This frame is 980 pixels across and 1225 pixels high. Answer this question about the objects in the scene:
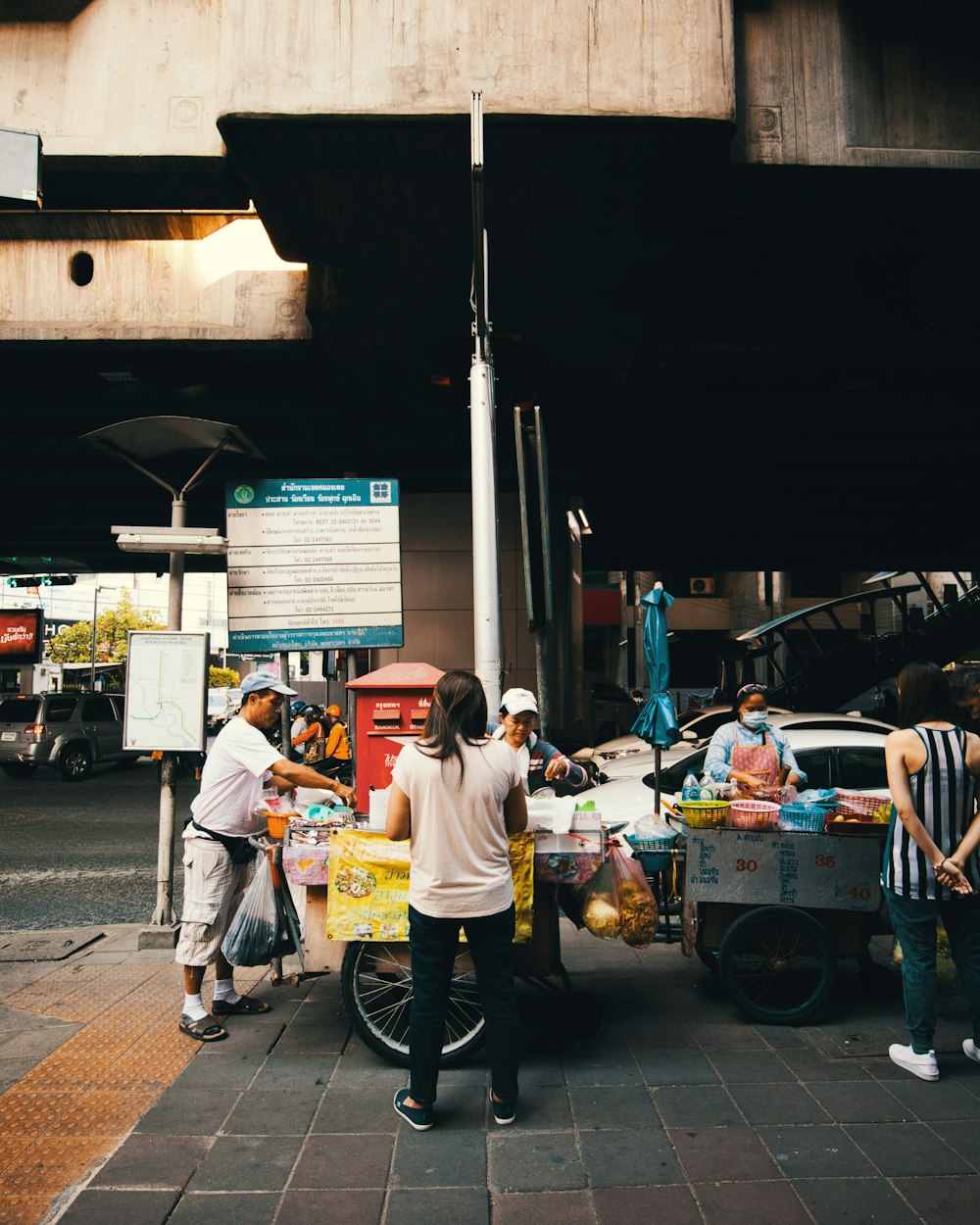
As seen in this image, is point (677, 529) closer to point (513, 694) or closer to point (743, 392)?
point (743, 392)

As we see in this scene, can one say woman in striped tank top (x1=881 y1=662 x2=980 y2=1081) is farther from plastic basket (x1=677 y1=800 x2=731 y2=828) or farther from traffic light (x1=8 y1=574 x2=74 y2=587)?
traffic light (x1=8 y1=574 x2=74 y2=587)

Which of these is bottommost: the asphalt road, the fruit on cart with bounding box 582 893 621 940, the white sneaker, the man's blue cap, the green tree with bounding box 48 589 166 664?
the asphalt road

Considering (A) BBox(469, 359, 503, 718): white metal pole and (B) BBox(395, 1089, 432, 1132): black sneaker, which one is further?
(A) BBox(469, 359, 503, 718): white metal pole

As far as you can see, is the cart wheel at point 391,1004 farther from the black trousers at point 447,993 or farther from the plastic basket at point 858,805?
the plastic basket at point 858,805

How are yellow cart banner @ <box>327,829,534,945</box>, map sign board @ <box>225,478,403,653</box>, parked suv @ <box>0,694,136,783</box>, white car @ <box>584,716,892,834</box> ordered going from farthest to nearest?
1. parked suv @ <box>0,694,136,783</box>
2. white car @ <box>584,716,892,834</box>
3. map sign board @ <box>225,478,403,653</box>
4. yellow cart banner @ <box>327,829,534,945</box>

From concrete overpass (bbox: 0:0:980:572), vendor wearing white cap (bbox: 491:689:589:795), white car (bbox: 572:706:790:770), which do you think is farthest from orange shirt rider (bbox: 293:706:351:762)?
vendor wearing white cap (bbox: 491:689:589:795)

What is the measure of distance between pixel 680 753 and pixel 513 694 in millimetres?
4466

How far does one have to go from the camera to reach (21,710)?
18812mm

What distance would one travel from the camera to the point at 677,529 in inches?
903

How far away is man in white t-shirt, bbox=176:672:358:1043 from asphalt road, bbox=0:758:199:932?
10.1 feet

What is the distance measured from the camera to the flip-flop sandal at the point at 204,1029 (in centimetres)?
457

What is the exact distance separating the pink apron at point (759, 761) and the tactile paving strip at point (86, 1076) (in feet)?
11.4

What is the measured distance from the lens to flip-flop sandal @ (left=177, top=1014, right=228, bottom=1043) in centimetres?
457

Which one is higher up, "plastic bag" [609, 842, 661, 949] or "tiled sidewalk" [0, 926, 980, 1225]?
"plastic bag" [609, 842, 661, 949]
